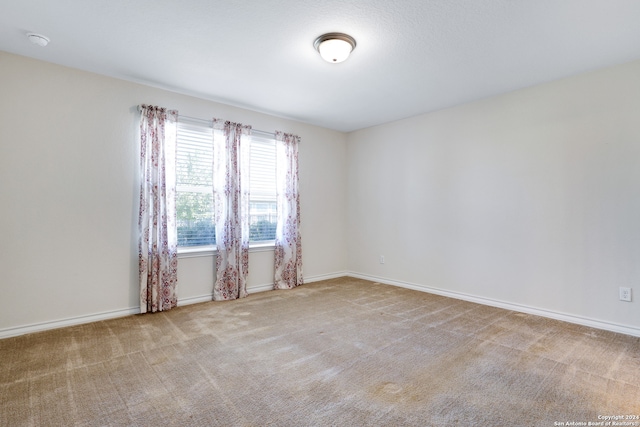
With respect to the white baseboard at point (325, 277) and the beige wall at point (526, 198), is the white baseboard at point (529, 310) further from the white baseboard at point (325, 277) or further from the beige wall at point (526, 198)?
the white baseboard at point (325, 277)

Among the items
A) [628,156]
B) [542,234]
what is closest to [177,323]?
[542,234]

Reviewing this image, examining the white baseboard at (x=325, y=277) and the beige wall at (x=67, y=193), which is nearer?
the beige wall at (x=67, y=193)

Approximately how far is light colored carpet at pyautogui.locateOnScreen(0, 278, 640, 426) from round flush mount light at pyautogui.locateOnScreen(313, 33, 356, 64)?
100 inches

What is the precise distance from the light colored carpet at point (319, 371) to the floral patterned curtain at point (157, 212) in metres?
0.35

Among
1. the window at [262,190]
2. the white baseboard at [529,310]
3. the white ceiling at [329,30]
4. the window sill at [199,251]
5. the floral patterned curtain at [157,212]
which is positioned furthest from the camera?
the window at [262,190]

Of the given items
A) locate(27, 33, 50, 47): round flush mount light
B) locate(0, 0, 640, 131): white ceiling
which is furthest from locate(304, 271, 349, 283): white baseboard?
locate(27, 33, 50, 47): round flush mount light

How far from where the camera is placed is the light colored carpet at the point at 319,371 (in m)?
1.70

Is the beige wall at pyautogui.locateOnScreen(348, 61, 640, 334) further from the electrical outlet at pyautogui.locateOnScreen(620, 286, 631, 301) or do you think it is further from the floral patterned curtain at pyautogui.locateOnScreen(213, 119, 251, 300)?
the floral patterned curtain at pyautogui.locateOnScreen(213, 119, 251, 300)

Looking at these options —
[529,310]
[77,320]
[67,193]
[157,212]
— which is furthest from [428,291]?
[67,193]

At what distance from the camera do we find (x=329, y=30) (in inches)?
97.0

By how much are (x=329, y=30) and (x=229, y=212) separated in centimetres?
256

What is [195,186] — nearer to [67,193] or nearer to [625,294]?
[67,193]

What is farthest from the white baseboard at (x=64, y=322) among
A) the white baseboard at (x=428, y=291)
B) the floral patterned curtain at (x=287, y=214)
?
the floral patterned curtain at (x=287, y=214)

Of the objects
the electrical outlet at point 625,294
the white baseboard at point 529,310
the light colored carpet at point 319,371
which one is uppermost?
the electrical outlet at point 625,294
